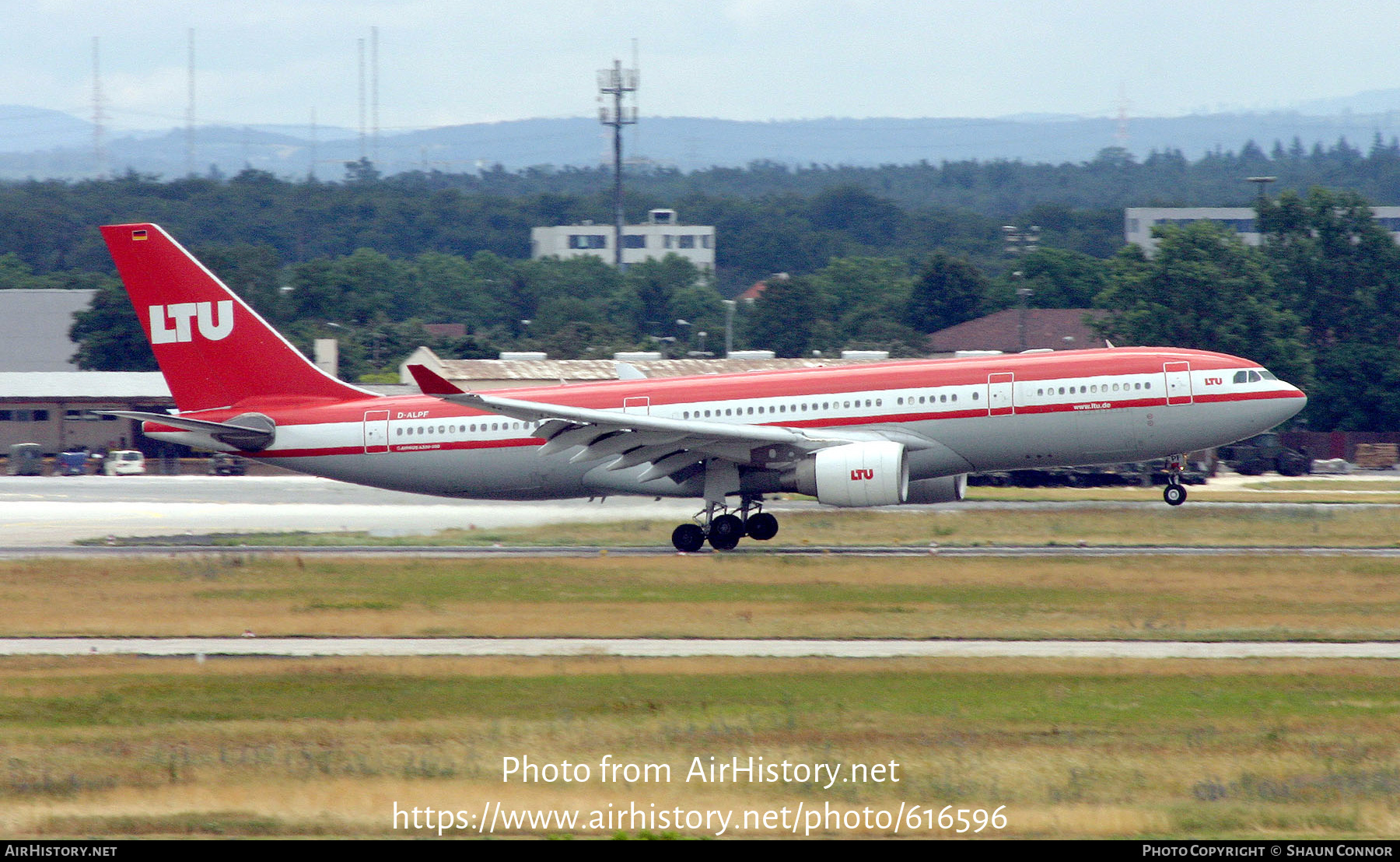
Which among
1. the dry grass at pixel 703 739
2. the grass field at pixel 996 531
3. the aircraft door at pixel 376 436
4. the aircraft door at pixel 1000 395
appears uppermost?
the aircraft door at pixel 1000 395

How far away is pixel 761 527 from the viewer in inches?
1372

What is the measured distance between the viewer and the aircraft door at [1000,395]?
3306 centimetres

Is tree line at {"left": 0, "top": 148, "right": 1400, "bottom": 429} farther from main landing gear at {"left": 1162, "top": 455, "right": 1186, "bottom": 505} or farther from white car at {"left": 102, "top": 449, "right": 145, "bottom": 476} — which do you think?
main landing gear at {"left": 1162, "top": 455, "right": 1186, "bottom": 505}

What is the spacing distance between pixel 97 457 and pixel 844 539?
154ft

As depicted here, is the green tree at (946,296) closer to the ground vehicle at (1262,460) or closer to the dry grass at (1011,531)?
the ground vehicle at (1262,460)

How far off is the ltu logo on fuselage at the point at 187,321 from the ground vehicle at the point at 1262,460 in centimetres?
4543

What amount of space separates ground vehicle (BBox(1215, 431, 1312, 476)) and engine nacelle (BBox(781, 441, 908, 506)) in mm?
38420

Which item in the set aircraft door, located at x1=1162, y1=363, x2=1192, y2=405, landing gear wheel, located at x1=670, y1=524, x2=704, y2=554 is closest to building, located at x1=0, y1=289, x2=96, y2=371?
landing gear wheel, located at x1=670, y1=524, x2=704, y2=554

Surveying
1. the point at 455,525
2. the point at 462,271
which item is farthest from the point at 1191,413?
the point at 462,271

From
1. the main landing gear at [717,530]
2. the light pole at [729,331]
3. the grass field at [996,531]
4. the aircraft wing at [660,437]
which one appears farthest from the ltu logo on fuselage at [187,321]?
the light pole at [729,331]

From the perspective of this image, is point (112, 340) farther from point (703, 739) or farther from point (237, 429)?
point (703, 739)

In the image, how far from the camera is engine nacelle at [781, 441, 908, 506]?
103ft

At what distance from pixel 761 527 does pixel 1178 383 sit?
31.8ft

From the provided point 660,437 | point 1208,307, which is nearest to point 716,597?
point 660,437
